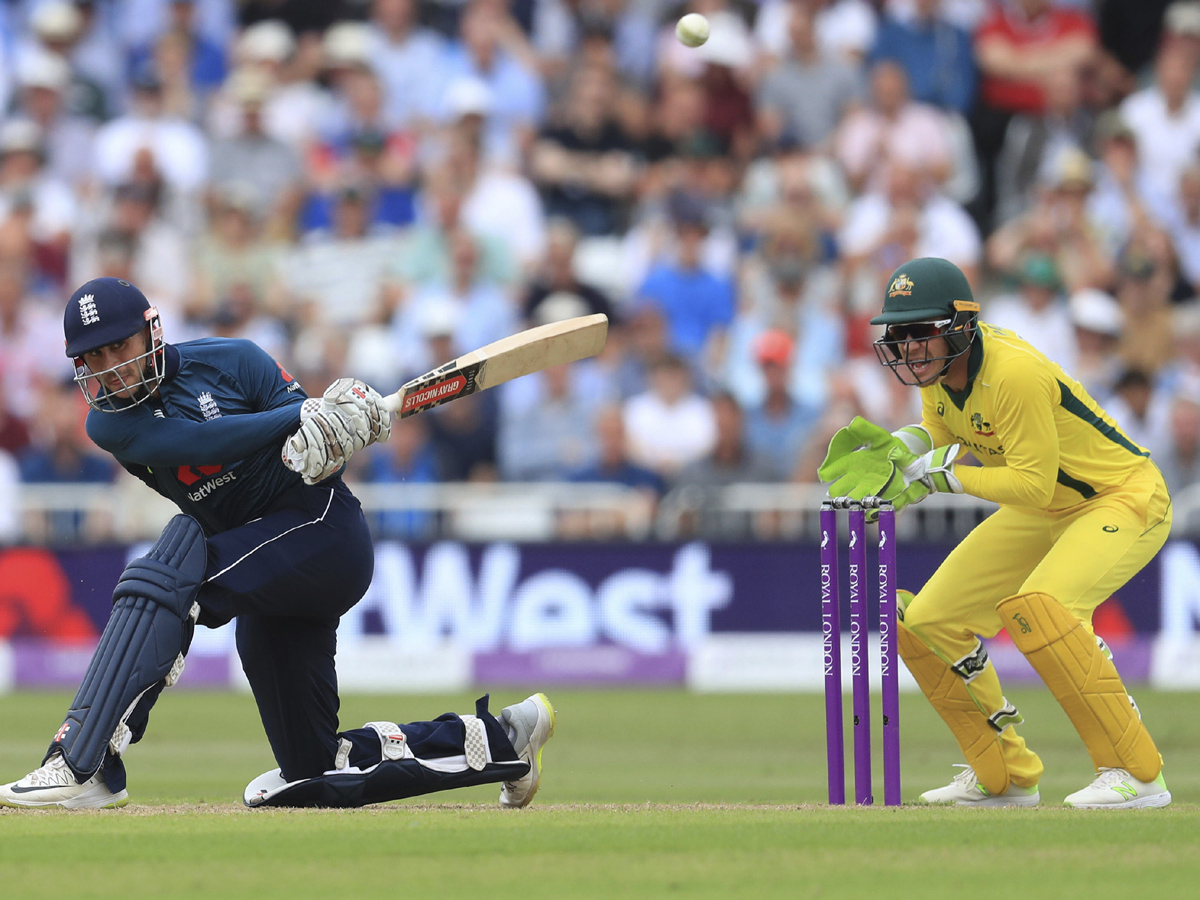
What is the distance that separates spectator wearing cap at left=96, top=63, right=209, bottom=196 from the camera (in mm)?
12805

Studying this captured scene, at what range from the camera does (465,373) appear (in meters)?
5.55

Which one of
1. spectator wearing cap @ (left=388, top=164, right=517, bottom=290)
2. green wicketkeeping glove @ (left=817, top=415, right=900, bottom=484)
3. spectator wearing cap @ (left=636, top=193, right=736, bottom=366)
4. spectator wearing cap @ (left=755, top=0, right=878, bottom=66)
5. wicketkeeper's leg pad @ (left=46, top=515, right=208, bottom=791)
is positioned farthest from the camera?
spectator wearing cap @ (left=755, top=0, right=878, bottom=66)

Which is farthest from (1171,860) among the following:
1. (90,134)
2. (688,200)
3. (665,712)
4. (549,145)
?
(90,134)

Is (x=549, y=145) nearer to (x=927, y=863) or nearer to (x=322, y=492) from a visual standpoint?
(x=322, y=492)

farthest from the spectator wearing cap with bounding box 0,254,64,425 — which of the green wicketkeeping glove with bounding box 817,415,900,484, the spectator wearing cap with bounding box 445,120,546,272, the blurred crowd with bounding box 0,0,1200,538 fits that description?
→ the green wicketkeeping glove with bounding box 817,415,900,484

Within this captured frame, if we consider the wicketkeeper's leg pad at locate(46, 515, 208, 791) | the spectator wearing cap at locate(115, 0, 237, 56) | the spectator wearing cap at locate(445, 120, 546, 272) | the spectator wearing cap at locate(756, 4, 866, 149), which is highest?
the spectator wearing cap at locate(115, 0, 237, 56)

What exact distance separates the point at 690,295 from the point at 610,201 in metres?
1.29

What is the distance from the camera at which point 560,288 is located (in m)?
11.8

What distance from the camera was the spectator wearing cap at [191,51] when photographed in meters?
13.7

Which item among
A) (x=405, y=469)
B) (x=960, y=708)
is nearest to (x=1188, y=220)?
(x=405, y=469)

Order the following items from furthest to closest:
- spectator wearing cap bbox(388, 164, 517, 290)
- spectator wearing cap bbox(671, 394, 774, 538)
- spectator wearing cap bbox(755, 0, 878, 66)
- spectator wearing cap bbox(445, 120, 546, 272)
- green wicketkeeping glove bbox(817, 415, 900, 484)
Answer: spectator wearing cap bbox(755, 0, 878, 66)
spectator wearing cap bbox(445, 120, 546, 272)
spectator wearing cap bbox(388, 164, 517, 290)
spectator wearing cap bbox(671, 394, 774, 538)
green wicketkeeping glove bbox(817, 415, 900, 484)

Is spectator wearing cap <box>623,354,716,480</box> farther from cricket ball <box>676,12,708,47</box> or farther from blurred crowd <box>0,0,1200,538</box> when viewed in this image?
cricket ball <box>676,12,708,47</box>

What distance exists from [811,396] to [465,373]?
6.43 metres

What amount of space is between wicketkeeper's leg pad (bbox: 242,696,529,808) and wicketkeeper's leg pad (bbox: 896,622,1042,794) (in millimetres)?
1383
